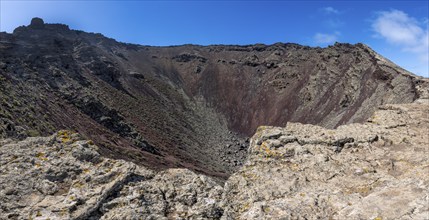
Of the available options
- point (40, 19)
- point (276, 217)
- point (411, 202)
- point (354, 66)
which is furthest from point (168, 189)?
point (40, 19)

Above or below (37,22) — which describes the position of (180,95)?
below

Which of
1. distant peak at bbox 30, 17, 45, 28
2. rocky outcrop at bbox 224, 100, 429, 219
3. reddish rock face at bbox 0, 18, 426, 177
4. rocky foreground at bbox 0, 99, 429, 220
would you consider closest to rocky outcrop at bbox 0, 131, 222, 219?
rocky foreground at bbox 0, 99, 429, 220

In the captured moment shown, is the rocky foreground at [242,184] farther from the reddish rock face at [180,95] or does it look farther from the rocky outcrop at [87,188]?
the reddish rock face at [180,95]

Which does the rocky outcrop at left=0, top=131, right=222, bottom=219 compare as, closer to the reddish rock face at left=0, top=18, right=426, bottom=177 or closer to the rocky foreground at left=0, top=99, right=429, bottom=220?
the rocky foreground at left=0, top=99, right=429, bottom=220

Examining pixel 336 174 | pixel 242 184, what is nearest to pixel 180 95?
pixel 242 184

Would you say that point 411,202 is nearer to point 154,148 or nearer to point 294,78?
point 154,148

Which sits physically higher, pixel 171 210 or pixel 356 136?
pixel 356 136

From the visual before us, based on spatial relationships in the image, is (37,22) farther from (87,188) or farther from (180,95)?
(87,188)

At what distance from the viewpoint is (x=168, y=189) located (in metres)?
8.26

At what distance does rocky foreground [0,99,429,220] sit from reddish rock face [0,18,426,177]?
31536 mm

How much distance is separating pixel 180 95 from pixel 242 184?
404ft

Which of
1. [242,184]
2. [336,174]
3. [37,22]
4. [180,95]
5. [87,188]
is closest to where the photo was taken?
[87,188]

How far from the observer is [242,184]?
A: 29.1ft

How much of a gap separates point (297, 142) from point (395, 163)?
269cm
